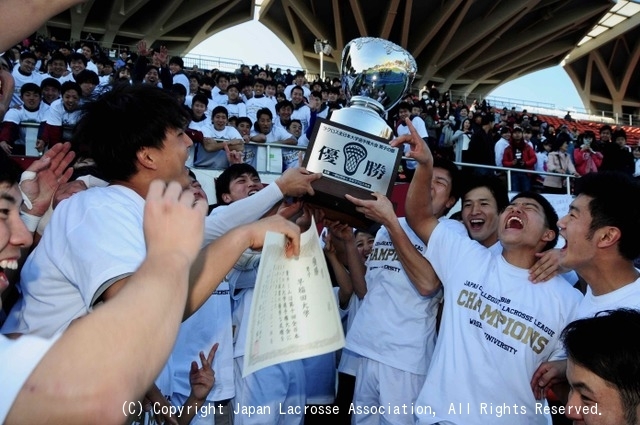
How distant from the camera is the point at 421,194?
265cm

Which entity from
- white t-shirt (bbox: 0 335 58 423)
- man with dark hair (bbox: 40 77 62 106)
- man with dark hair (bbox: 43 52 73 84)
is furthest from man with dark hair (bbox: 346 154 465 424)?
man with dark hair (bbox: 43 52 73 84)

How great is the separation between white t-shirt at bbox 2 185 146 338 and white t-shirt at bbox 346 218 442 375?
162cm

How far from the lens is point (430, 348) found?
9.34ft

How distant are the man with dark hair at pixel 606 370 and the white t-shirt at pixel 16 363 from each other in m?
1.42

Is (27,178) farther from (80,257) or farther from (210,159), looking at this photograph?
(210,159)

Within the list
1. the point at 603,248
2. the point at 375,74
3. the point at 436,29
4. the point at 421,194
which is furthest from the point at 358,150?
the point at 436,29

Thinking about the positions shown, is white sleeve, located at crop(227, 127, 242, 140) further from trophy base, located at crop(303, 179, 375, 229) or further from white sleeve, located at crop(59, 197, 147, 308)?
white sleeve, located at crop(59, 197, 147, 308)

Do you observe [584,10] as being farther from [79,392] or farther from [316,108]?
[79,392]

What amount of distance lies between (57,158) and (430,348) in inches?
73.7

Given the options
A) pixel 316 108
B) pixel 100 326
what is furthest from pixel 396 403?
pixel 316 108

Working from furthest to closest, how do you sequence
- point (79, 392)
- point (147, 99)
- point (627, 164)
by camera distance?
point (627, 164) → point (147, 99) → point (79, 392)

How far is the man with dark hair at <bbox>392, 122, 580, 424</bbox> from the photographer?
7.18 feet

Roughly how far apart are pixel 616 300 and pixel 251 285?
74.4 inches

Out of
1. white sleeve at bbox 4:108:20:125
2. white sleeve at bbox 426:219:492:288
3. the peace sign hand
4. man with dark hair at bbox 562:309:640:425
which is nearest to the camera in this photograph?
man with dark hair at bbox 562:309:640:425
